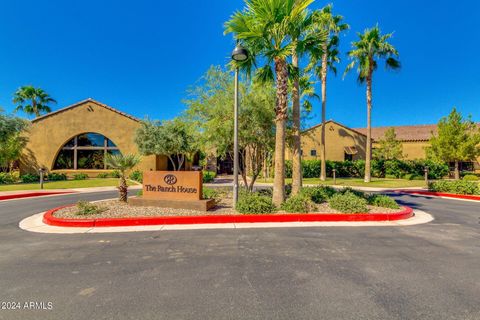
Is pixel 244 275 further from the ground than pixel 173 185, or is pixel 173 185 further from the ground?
pixel 173 185

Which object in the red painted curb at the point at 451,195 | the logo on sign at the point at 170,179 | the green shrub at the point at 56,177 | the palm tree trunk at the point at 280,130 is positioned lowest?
the red painted curb at the point at 451,195

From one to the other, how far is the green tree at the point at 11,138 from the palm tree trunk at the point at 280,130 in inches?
942

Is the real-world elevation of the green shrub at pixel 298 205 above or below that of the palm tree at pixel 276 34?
below

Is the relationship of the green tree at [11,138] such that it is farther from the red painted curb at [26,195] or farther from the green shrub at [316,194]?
the green shrub at [316,194]

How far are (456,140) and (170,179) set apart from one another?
2508 cm

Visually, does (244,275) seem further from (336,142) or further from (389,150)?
(389,150)

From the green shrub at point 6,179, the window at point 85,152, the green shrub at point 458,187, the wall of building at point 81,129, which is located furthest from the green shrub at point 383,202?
the green shrub at point 6,179

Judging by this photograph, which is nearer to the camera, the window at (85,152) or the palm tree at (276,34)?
the palm tree at (276,34)

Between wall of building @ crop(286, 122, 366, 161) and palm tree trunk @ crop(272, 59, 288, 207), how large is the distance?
22.0 meters

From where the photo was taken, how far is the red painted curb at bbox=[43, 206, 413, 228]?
7055mm

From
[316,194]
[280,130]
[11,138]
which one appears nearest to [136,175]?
[11,138]

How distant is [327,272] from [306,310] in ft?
4.21

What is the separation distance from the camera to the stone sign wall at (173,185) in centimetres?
866

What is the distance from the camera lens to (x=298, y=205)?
8180 millimetres
